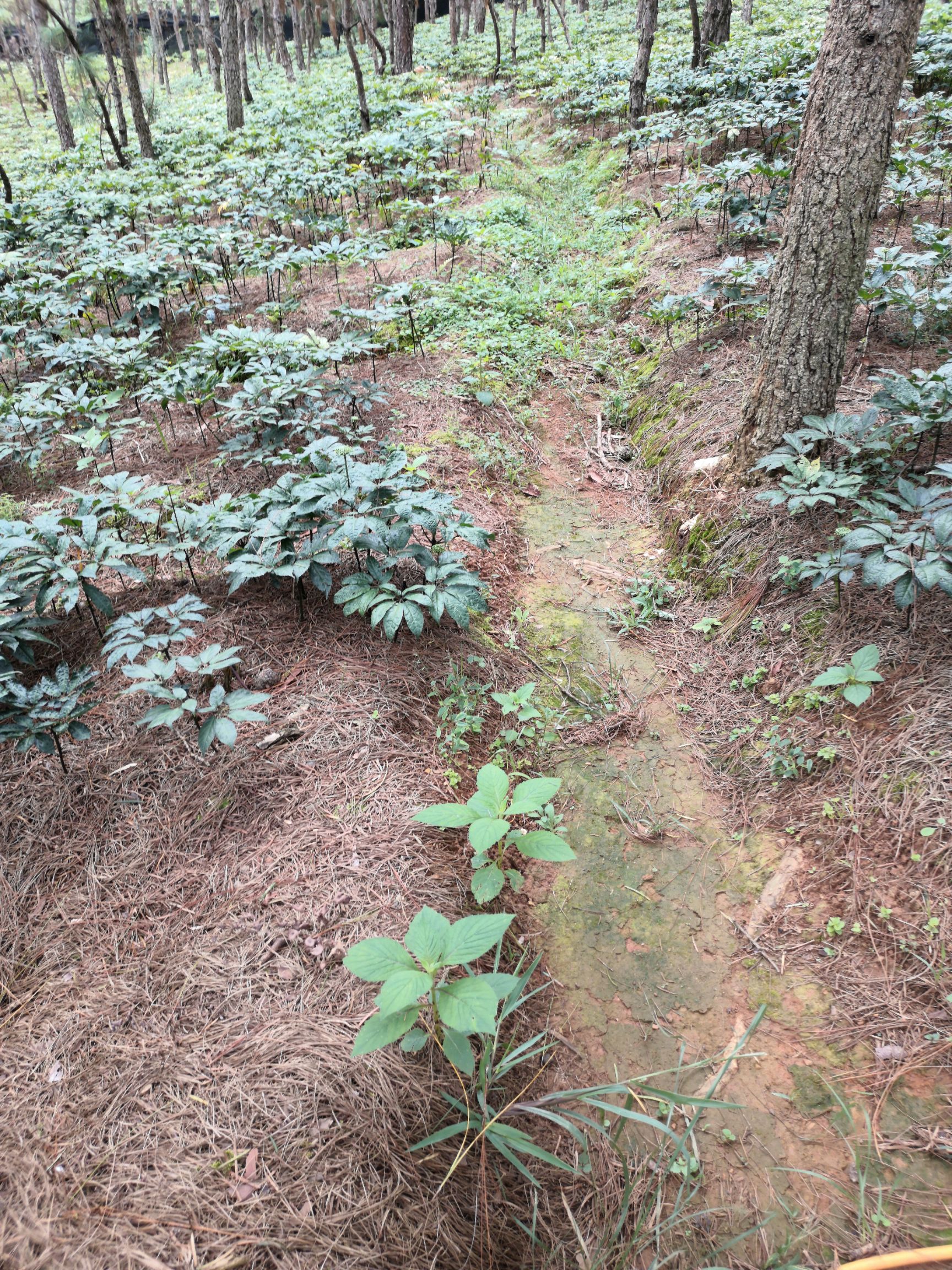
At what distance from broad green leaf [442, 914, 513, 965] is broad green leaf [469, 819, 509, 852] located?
216mm

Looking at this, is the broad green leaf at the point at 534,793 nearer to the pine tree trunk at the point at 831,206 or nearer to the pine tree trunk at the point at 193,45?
the pine tree trunk at the point at 831,206

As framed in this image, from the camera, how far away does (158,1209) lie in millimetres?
1475

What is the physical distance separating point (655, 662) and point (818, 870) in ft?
4.14

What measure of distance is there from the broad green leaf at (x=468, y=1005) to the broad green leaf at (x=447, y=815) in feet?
1.42

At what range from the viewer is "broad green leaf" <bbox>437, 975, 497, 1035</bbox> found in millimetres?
1434

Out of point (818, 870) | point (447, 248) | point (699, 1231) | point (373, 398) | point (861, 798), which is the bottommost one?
point (699, 1231)

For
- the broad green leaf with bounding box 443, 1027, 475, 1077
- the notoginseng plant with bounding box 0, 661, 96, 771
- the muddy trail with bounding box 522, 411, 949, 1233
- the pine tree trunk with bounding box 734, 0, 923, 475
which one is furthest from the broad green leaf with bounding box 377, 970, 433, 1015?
the pine tree trunk with bounding box 734, 0, 923, 475

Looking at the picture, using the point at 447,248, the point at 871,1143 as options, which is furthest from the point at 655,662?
the point at 447,248

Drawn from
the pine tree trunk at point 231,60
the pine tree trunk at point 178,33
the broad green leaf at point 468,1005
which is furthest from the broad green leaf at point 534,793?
the pine tree trunk at point 178,33

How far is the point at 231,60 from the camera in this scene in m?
12.1

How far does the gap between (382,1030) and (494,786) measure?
707 mm

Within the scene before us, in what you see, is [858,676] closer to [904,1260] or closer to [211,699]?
[904,1260]

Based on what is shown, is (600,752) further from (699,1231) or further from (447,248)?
(447,248)

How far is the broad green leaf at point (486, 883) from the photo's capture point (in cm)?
198
